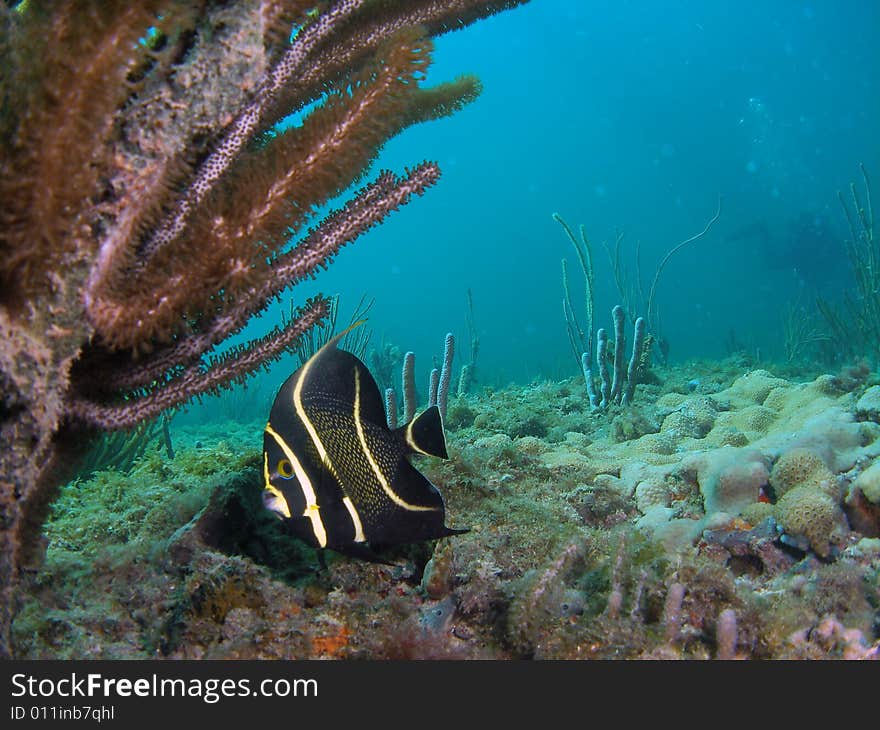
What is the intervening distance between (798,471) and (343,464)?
291 cm

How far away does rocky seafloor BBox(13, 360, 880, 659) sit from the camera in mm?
1860

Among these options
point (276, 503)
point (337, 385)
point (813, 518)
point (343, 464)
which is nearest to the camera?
point (276, 503)

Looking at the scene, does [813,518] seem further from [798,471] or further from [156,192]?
[156,192]

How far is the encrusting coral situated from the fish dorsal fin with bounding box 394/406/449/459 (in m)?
0.62

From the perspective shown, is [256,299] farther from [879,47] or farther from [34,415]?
[879,47]

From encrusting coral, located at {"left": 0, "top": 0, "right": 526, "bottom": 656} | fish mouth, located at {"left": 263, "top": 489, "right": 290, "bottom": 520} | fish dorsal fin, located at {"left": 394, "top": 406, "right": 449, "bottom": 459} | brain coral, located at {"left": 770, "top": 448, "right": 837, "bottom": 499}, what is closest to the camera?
encrusting coral, located at {"left": 0, "top": 0, "right": 526, "bottom": 656}

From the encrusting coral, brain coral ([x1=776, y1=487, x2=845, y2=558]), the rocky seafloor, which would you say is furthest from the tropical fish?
brain coral ([x1=776, y1=487, x2=845, y2=558])

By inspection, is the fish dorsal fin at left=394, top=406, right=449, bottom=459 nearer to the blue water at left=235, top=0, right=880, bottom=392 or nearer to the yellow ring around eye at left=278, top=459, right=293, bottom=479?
the yellow ring around eye at left=278, top=459, right=293, bottom=479

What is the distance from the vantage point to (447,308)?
372ft

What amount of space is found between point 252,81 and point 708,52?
108709 millimetres

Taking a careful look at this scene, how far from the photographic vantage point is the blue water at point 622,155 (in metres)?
76.8

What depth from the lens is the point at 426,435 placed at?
161 centimetres

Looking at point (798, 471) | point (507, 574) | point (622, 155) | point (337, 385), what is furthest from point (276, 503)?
point (622, 155)

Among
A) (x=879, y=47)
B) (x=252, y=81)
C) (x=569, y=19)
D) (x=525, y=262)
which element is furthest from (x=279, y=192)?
(x=525, y=262)
